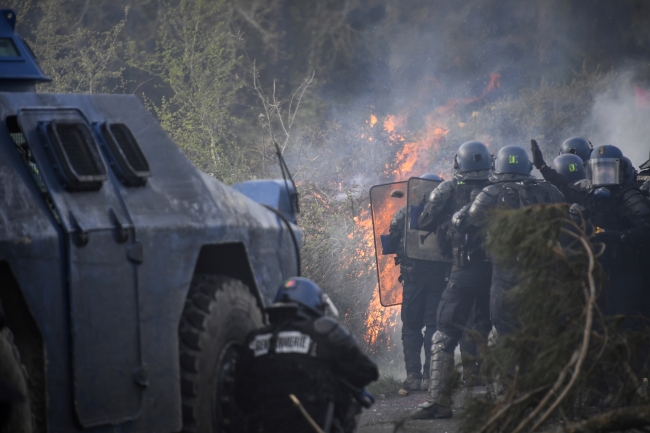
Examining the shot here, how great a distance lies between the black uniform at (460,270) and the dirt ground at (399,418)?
0.71 metres

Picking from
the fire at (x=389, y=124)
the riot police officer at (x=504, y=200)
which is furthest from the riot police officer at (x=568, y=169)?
the fire at (x=389, y=124)

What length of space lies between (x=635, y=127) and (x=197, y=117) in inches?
690

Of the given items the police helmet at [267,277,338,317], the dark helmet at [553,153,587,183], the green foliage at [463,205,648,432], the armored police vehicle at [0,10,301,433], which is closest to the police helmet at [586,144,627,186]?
the dark helmet at [553,153,587,183]

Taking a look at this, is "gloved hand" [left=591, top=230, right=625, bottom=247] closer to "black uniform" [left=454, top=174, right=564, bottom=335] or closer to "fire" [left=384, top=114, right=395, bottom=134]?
"black uniform" [left=454, top=174, right=564, bottom=335]

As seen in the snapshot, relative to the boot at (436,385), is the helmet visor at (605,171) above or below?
above

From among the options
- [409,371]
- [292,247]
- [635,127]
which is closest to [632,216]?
[409,371]

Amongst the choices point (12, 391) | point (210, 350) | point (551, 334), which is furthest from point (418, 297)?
point (12, 391)

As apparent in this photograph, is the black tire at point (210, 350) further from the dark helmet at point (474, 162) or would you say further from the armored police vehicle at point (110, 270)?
the dark helmet at point (474, 162)

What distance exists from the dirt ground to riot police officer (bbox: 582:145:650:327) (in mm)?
1721

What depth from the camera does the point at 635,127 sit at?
2652 centimetres

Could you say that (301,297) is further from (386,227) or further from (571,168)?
(571,168)

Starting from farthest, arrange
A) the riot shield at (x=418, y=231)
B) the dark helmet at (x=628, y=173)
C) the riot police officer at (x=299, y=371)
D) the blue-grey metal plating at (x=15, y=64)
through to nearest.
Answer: the riot shield at (x=418, y=231) < the dark helmet at (x=628, y=173) < the blue-grey metal plating at (x=15, y=64) < the riot police officer at (x=299, y=371)

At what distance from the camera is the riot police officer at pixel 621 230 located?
853 centimetres

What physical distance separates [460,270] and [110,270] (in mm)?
5160
